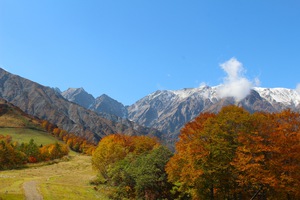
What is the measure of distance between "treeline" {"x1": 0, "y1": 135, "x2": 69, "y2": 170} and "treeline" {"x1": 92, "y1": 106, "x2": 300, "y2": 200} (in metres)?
76.3

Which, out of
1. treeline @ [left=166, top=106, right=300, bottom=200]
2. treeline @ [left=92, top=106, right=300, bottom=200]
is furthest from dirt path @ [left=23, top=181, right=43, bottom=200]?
treeline @ [left=166, top=106, right=300, bottom=200]

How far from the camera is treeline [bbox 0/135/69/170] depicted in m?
126

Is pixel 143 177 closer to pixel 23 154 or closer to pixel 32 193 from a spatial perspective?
pixel 32 193

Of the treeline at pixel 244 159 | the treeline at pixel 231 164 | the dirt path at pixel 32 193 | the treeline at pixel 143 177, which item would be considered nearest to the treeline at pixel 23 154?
the treeline at pixel 143 177

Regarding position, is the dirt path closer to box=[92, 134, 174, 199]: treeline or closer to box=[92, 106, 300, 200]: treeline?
box=[92, 134, 174, 199]: treeline

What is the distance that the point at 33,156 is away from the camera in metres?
152

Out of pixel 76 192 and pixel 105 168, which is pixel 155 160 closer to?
pixel 76 192

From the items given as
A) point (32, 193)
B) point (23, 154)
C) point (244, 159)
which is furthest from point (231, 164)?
point (23, 154)

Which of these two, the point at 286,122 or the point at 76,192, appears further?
the point at 76,192

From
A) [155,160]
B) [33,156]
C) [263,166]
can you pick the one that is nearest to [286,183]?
[263,166]

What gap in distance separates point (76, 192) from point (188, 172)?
27782 millimetres

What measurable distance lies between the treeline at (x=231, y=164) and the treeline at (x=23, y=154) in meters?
76.3

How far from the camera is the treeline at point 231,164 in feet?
141

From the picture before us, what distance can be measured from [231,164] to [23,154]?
115119 millimetres
